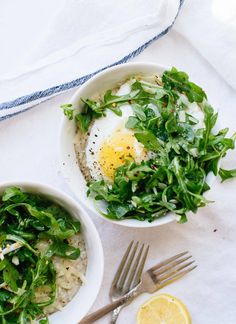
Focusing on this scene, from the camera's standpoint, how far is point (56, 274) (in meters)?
2.05

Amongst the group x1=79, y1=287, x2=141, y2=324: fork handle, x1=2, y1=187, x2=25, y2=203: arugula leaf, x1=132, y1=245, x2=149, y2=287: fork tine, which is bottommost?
x1=79, y1=287, x2=141, y2=324: fork handle

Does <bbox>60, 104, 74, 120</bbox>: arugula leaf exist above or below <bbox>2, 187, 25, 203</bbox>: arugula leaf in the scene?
above

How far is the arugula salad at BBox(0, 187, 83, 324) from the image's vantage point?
6.42ft

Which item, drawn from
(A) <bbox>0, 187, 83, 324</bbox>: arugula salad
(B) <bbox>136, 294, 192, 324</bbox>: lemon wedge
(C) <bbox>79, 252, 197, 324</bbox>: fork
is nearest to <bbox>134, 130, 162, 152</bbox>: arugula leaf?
(A) <bbox>0, 187, 83, 324</bbox>: arugula salad

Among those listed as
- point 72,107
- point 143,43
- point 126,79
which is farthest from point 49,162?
point 143,43

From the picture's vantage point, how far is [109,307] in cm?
225

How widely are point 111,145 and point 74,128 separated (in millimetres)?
168

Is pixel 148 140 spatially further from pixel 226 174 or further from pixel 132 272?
pixel 132 272

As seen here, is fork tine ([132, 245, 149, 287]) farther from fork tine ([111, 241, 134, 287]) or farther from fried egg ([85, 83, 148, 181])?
fried egg ([85, 83, 148, 181])

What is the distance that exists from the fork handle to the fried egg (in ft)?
1.50

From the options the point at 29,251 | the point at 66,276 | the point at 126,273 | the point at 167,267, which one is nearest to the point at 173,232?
the point at 167,267

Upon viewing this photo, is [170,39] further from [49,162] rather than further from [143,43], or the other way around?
[49,162]

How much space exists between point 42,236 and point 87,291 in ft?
0.83

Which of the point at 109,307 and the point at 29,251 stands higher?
the point at 29,251
